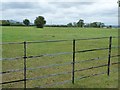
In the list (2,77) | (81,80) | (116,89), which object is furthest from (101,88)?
(2,77)

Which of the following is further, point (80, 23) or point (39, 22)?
point (80, 23)

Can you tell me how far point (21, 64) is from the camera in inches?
464

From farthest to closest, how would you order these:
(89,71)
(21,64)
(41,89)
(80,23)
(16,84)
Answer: (80,23) → (21,64) → (89,71) → (16,84) → (41,89)

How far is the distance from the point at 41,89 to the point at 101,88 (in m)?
1.74

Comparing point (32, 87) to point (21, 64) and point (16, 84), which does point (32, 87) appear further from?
point (21, 64)

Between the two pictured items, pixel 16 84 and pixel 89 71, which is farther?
pixel 89 71

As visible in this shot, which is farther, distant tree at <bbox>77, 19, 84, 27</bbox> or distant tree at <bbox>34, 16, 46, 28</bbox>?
distant tree at <bbox>34, 16, 46, 28</bbox>

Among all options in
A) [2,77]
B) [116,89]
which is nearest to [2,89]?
[2,77]

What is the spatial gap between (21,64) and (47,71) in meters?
A: 1.91

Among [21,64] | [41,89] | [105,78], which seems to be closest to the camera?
[41,89]

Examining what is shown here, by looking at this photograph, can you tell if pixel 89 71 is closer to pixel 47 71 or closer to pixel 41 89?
pixel 47 71

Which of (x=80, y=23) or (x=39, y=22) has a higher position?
(x=39, y=22)

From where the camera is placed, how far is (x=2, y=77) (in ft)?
30.0

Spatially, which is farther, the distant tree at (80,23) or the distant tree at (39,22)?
the distant tree at (39,22)
